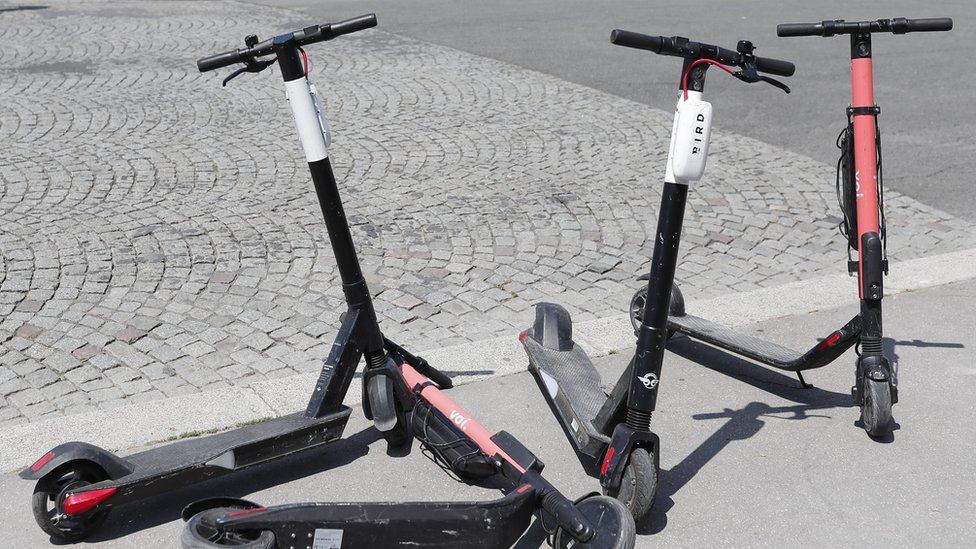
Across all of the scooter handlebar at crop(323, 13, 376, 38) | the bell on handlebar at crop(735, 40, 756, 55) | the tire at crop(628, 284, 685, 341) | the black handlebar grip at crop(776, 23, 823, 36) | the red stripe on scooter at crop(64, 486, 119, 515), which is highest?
the scooter handlebar at crop(323, 13, 376, 38)

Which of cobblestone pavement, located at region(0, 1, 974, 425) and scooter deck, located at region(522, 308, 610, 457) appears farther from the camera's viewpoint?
cobblestone pavement, located at region(0, 1, 974, 425)

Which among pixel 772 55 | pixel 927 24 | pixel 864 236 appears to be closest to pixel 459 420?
pixel 864 236

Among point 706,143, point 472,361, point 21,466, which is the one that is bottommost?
point 472,361

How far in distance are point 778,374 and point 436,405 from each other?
170 centimetres

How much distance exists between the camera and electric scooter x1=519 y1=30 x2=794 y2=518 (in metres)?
3.19

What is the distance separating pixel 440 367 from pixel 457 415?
818 millimetres

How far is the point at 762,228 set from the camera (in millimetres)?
6637

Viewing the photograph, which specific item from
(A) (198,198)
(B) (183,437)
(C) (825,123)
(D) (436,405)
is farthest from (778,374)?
(C) (825,123)

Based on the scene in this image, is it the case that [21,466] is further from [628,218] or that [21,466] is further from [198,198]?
[628,218]

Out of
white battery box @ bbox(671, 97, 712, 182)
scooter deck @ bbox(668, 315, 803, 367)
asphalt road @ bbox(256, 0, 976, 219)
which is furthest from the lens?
asphalt road @ bbox(256, 0, 976, 219)

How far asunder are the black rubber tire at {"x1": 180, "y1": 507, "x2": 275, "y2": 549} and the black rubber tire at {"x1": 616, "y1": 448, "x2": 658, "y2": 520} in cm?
117

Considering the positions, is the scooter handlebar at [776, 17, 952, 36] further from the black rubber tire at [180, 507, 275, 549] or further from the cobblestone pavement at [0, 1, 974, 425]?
the black rubber tire at [180, 507, 275, 549]

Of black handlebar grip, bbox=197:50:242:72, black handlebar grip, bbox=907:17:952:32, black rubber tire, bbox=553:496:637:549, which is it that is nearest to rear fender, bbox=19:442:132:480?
black handlebar grip, bbox=197:50:242:72

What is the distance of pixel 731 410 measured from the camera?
4316 mm
